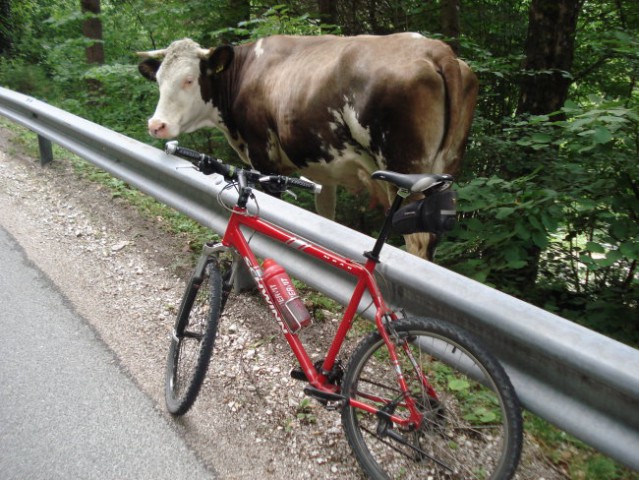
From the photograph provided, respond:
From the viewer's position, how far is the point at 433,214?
1.89 metres

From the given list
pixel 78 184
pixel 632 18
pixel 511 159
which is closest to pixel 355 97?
pixel 511 159

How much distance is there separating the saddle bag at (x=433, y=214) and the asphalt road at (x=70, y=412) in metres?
1.29

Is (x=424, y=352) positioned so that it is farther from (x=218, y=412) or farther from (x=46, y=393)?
(x=46, y=393)

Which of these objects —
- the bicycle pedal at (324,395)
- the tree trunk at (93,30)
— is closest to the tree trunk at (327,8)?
the tree trunk at (93,30)

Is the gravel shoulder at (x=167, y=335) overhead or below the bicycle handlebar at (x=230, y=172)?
below

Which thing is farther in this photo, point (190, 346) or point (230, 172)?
point (190, 346)

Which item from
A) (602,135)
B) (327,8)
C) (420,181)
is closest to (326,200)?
(602,135)

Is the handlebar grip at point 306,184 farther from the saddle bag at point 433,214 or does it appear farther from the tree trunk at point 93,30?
the tree trunk at point 93,30

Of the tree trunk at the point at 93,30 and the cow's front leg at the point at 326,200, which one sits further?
the tree trunk at the point at 93,30

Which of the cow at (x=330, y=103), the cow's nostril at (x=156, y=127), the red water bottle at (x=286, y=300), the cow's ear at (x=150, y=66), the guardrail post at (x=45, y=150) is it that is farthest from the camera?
the guardrail post at (x=45, y=150)

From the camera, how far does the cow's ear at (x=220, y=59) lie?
467 centimetres

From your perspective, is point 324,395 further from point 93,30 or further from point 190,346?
point 93,30

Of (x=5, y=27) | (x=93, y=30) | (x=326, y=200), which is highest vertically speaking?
(x=93, y=30)

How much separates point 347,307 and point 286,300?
0.85 feet
